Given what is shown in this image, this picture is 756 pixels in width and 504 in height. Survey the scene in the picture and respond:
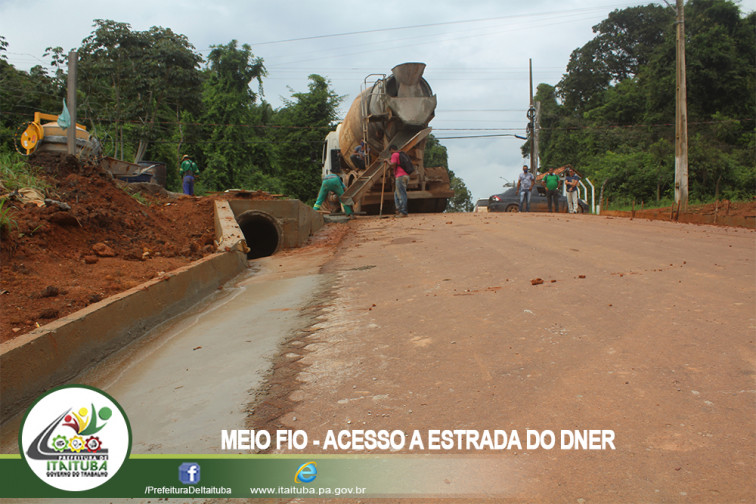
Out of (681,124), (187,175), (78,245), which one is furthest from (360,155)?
(78,245)

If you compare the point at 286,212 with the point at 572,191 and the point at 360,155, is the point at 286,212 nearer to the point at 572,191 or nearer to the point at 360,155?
the point at 360,155

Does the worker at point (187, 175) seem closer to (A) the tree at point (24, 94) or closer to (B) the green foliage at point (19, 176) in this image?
(B) the green foliage at point (19, 176)

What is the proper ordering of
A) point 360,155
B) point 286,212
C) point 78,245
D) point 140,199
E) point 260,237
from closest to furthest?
point 78,245 < point 140,199 < point 286,212 < point 260,237 < point 360,155

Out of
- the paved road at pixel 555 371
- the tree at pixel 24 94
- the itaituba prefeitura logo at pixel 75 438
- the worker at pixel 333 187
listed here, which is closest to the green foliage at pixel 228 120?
the tree at pixel 24 94

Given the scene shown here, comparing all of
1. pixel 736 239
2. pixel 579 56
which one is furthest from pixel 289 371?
pixel 579 56

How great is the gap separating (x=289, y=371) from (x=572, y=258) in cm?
405

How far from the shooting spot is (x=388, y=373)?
3139mm

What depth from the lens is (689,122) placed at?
29.3m

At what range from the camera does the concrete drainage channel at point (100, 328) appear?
325cm

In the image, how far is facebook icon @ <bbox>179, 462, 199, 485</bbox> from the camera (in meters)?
2.28

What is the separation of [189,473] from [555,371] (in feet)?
6.04

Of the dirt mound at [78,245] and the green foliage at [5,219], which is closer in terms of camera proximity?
the dirt mound at [78,245]

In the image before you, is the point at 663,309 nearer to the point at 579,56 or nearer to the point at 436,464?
the point at 436,464

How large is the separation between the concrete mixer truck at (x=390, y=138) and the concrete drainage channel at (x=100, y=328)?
750cm
